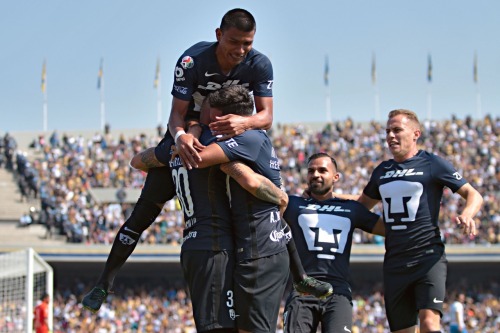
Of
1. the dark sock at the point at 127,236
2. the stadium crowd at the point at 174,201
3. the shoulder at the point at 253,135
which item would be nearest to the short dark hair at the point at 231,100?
the shoulder at the point at 253,135

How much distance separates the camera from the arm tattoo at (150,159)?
6.99 metres

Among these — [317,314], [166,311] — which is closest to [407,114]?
[317,314]

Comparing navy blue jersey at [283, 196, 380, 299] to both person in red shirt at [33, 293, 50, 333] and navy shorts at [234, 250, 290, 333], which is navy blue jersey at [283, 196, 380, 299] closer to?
navy shorts at [234, 250, 290, 333]

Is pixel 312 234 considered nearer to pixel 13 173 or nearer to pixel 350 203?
pixel 350 203

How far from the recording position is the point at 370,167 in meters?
36.0

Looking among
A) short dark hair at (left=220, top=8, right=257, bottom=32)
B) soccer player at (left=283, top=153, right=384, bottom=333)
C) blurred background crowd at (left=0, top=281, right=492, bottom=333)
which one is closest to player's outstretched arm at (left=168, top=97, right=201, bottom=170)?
short dark hair at (left=220, top=8, right=257, bottom=32)

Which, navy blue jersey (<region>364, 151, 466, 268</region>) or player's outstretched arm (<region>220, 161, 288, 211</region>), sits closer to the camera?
player's outstretched arm (<region>220, 161, 288, 211</region>)

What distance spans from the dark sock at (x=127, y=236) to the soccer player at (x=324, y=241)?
159 cm

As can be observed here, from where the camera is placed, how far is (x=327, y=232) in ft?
27.2

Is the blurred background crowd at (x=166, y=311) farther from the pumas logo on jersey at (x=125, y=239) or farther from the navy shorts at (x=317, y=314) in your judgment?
the pumas logo on jersey at (x=125, y=239)

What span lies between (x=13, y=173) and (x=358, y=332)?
18799 millimetres

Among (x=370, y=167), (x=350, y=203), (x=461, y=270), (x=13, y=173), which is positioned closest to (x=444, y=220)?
(x=461, y=270)

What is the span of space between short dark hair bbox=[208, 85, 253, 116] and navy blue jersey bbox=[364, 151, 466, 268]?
256 centimetres

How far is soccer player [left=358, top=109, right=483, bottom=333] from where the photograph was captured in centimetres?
820
